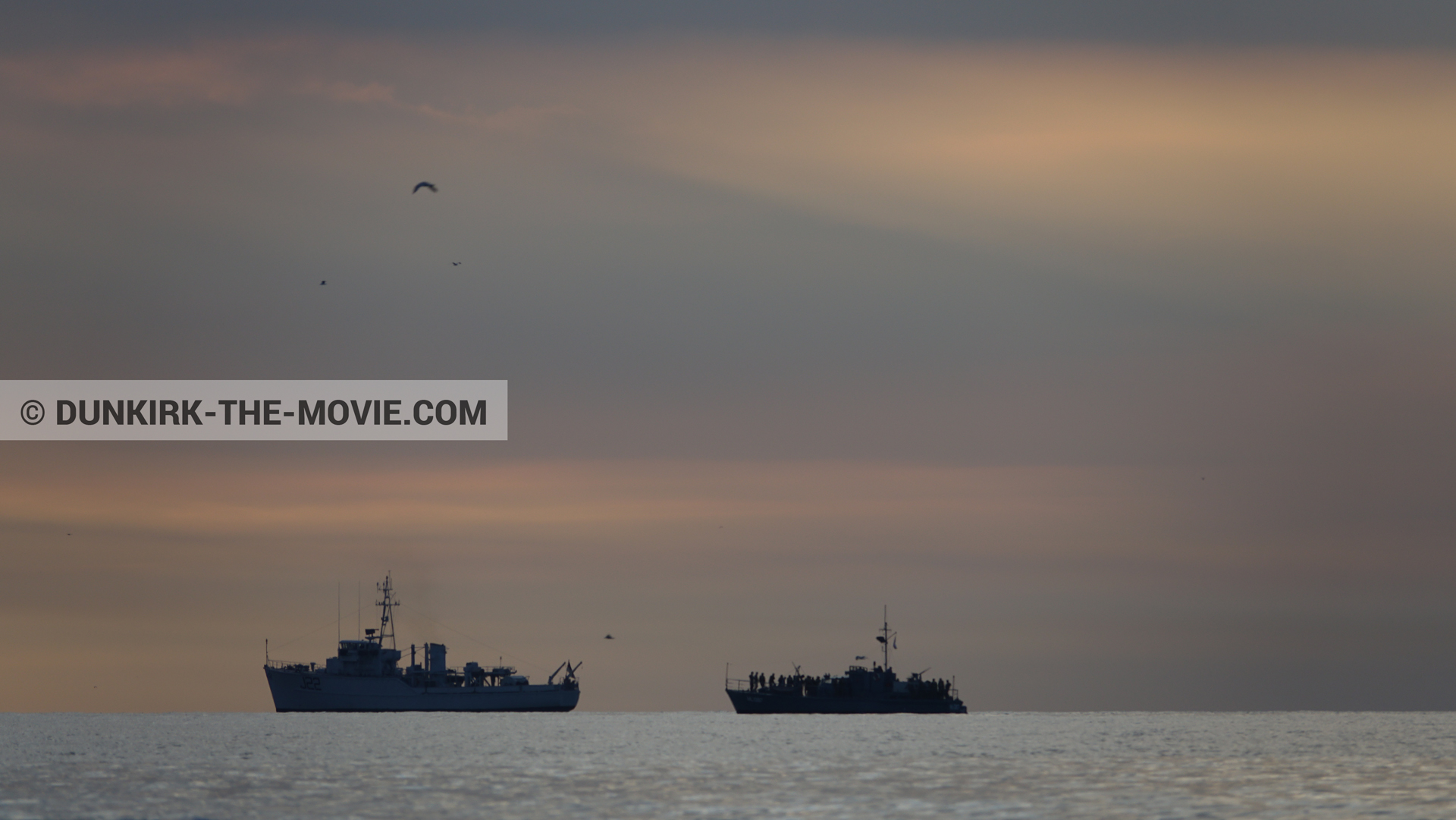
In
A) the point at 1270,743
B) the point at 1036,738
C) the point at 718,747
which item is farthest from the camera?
the point at 1036,738

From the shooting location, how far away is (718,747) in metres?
130

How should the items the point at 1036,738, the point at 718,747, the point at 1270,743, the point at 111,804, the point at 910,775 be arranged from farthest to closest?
the point at 1036,738 < the point at 1270,743 < the point at 718,747 < the point at 910,775 < the point at 111,804

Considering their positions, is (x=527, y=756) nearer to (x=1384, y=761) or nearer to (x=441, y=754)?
(x=441, y=754)

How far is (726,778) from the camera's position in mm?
84062

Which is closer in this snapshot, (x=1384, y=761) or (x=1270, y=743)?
(x=1384, y=761)

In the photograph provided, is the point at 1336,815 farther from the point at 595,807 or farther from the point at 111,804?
the point at 111,804

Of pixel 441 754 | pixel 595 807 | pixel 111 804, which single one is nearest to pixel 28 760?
pixel 441 754

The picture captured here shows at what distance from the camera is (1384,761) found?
10462cm

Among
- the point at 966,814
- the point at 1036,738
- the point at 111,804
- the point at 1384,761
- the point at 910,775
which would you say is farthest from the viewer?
the point at 1036,738

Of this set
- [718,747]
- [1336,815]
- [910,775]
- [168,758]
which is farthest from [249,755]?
[1336,815]

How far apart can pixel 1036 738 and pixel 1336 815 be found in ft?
306

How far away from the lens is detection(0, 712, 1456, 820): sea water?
214 ft

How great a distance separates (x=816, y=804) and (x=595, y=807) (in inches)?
359

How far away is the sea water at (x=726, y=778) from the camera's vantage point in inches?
2569
